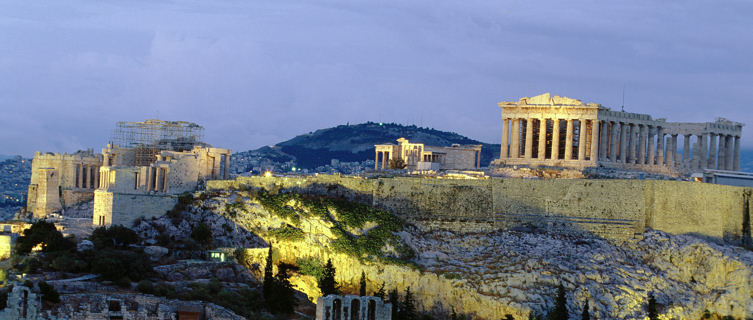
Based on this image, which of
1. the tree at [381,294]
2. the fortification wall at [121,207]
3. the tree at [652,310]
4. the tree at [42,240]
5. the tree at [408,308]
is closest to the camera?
the tree at [42,240]

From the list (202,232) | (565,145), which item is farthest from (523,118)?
(202,232)

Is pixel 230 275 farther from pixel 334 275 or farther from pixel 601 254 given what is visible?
pixel 601 254

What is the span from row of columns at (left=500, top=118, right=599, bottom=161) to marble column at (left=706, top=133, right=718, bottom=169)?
537 inches

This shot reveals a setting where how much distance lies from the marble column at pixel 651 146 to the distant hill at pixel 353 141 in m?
53.1

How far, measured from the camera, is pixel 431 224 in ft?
208

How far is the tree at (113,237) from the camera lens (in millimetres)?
51281

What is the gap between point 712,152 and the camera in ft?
277

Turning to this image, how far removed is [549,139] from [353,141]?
74712 mm

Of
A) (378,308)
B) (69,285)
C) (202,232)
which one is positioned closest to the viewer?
(69,285)

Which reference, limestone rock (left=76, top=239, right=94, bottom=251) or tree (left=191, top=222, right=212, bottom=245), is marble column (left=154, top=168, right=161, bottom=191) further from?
limestone rock (left=76, top=239, right=94, bottom=251)

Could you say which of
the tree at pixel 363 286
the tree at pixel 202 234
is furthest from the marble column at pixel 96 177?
the tree at pixel 363 286

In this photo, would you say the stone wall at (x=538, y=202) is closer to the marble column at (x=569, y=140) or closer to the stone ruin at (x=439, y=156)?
the marble column at (x=569, y=140)

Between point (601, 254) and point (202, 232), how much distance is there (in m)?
24.1

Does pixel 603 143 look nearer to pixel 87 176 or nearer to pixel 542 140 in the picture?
pixel 542 140
